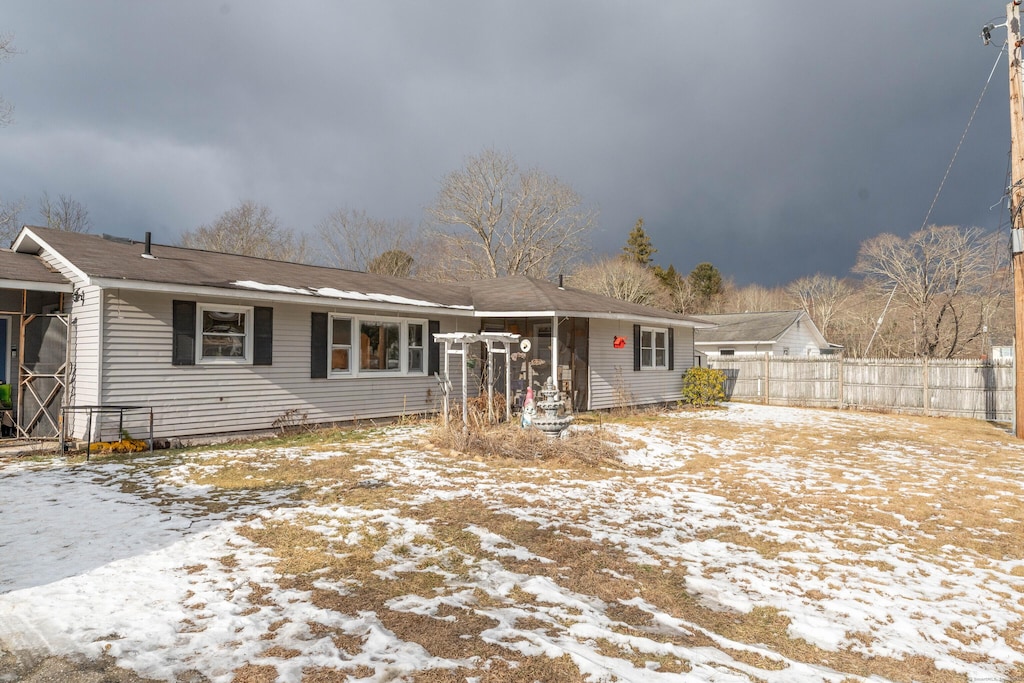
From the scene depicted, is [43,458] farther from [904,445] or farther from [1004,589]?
[904,445]

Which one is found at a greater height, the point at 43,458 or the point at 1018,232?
the point at 1018,232

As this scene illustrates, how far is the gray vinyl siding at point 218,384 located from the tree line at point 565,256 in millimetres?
20608


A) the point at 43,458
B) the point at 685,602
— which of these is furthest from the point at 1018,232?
the point at 43,458

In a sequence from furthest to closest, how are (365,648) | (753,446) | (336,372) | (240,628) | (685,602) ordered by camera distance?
(336,372), (753,446), (685,602), (240,628), (365,648)

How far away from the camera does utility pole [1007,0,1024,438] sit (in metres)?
11.5

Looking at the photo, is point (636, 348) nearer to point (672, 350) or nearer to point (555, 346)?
point (672, 350)

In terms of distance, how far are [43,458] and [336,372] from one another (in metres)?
4.73

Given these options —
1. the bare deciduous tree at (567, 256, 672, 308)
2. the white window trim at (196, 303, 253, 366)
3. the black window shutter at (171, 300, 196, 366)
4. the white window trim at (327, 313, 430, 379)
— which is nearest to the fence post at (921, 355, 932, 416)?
the white window trim at (327, 313, 430, 379)

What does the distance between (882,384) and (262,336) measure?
57.3 ft

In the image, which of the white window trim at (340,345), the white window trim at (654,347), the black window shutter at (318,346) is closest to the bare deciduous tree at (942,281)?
the white window trim at (654,347)

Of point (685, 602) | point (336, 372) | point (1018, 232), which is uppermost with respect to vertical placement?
point (1018, 232)

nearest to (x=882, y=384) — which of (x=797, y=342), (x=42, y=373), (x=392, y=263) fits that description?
(x=797, y=342)

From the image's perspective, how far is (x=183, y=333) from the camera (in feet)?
30.4

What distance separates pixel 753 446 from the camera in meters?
10.4
